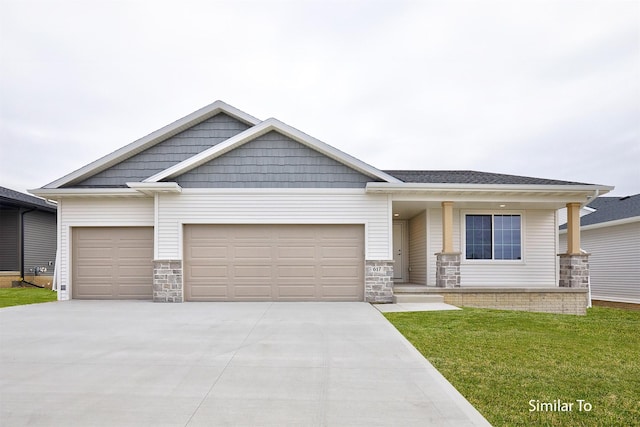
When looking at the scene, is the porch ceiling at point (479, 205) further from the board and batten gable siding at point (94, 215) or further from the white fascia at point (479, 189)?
the board and batten gable siding at point (94, 215)

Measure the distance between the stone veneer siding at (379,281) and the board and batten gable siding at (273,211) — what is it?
0.23 metres

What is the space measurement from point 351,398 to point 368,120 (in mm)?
34941

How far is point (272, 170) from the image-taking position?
11453mm

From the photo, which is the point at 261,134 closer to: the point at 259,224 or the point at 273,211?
the point at 273,211

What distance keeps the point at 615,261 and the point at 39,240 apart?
26.2 m

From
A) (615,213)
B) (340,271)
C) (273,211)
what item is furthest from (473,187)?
(615,213)

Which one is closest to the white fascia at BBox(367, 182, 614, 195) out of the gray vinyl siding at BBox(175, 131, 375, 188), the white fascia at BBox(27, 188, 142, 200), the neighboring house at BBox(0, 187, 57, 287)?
the gray vinyl siding at BBox(175, 131, 375, 188)

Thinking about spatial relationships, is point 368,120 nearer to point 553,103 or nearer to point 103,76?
point 553,103

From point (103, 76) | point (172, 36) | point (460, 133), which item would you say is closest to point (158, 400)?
point (172, 36)

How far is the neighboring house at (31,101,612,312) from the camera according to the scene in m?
11.2

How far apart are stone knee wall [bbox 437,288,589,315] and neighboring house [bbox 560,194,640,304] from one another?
4342mm

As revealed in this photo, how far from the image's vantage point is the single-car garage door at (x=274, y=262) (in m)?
11.3

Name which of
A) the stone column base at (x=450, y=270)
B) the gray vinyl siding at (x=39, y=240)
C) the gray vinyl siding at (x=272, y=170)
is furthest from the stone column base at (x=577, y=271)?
the gray vinyl siding at (x=39, y=240)

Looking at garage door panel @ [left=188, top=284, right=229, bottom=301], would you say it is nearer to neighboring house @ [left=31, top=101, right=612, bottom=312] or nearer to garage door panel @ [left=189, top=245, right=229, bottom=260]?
neighboring house @ [left=31, top=101, right=612, bottom=312]
